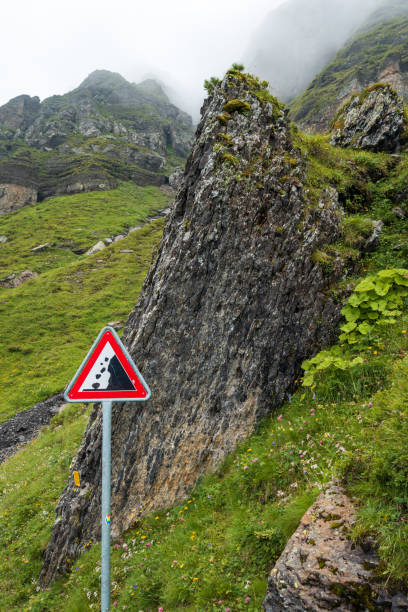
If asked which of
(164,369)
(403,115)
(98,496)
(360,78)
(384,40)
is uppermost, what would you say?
(384,40)

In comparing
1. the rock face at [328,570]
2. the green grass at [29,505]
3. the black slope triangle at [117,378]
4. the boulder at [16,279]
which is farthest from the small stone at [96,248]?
the rock face at [328,570]

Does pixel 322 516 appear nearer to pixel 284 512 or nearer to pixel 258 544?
pixel 284 512

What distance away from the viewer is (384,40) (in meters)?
150

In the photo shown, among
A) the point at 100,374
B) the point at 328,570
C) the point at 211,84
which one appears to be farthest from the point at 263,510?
the point at 211,84

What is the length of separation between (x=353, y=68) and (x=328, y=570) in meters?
183

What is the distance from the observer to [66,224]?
3711 inches

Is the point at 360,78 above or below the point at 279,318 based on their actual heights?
above

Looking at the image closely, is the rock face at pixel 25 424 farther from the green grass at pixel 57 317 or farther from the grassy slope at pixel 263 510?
the grassy slope at pixel 263 510

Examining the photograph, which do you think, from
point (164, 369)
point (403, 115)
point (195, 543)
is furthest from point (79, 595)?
point (403, 115)

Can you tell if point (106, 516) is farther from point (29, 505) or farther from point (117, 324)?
point (117, 324)

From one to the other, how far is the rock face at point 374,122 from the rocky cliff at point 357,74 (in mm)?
66360

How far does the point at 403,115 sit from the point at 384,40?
19972 centimetres

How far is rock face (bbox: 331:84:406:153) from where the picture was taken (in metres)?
13.8

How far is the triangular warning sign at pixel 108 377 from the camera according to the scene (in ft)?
13.9
